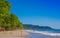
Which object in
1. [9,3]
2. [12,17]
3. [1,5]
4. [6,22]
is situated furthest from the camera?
[12,17]

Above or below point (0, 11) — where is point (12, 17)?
above

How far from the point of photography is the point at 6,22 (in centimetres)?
5459

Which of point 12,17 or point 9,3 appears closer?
point 9,3

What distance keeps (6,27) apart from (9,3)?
82.7ft

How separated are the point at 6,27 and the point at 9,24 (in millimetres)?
1585

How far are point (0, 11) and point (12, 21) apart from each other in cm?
3636

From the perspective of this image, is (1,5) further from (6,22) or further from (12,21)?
(12,21)

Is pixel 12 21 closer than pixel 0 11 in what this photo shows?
No

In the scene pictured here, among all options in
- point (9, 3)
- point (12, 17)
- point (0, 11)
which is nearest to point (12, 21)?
point (12, 17)

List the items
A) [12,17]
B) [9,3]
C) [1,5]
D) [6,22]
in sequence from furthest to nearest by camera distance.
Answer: [12,17] < [6,22] < [9,3] < [1,5]

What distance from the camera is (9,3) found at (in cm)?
3269

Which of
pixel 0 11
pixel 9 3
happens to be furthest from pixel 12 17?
pixel 0 11

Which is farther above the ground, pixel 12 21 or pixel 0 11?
pixel 12 21

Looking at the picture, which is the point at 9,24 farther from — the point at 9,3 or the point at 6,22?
the point at 9,3
